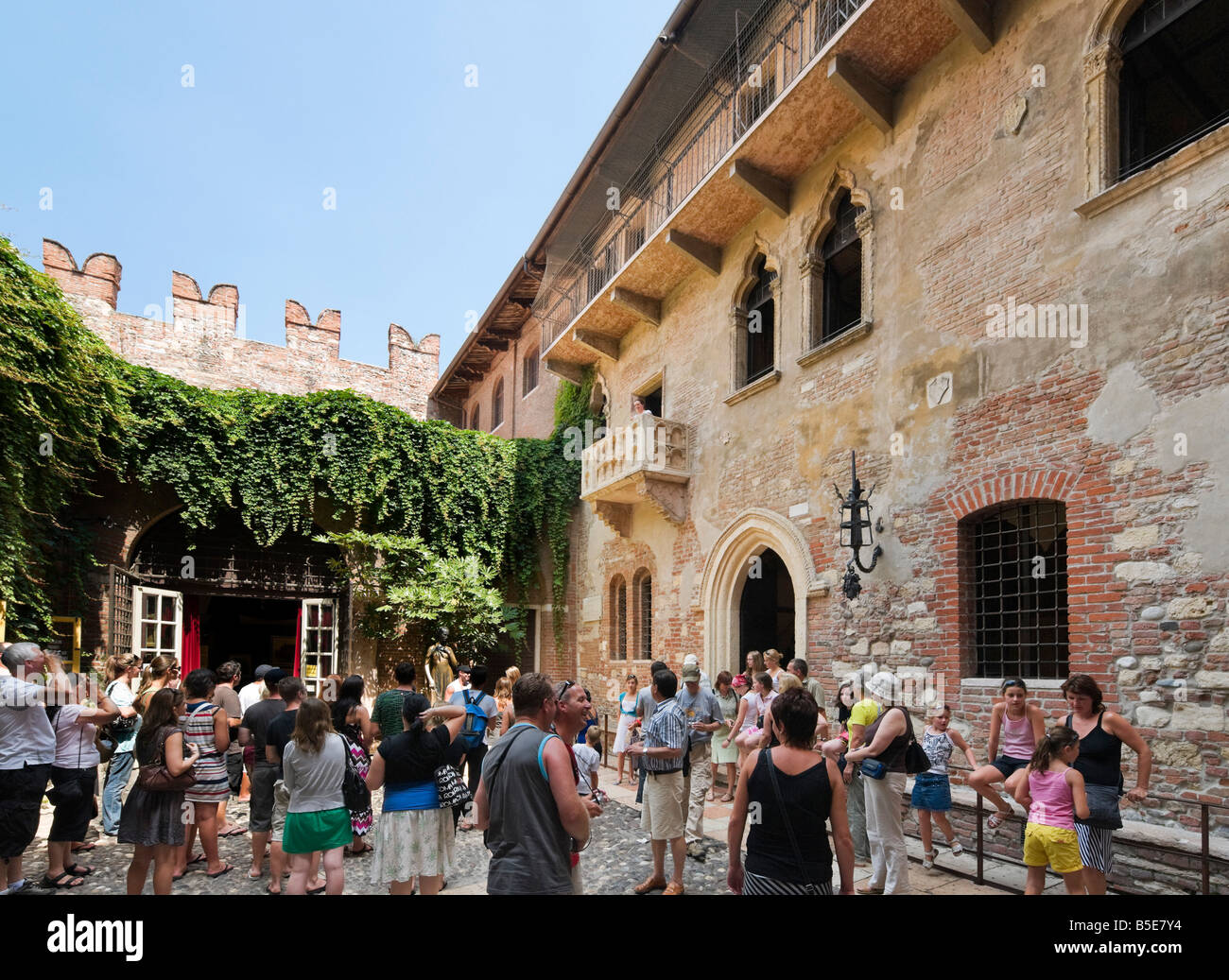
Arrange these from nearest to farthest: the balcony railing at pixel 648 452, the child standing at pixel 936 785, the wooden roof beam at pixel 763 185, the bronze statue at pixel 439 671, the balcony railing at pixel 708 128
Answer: the child standing at pixel 936 785 < the balcony railing at pixel 708 128 < the wooden roof beam at pixel 763 185 < the balcony railing at pixel 648 452 < the bronze statue at pixel 439 671

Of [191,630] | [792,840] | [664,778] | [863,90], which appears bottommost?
[664,778]

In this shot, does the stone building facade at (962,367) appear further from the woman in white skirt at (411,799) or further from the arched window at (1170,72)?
the woman in white skirt at (411,799)

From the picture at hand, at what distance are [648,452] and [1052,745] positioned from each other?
824 cm

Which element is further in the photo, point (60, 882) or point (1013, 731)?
point (60, 882)

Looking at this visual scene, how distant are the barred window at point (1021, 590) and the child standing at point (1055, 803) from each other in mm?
2572

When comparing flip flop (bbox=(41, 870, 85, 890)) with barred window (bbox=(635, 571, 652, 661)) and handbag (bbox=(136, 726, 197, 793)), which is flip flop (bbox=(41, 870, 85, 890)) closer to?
handbag (bbox=(136, 726, 197, 793))

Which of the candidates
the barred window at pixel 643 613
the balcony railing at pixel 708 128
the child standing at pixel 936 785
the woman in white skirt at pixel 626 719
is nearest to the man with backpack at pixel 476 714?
the woman in white skirt at pixel 626 719

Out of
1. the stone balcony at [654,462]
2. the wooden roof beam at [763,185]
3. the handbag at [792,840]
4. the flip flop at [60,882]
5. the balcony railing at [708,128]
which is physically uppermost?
the balcony railing at [708,128]

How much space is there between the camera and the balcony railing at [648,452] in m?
12.4

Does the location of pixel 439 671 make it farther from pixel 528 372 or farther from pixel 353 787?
pixel 353 787

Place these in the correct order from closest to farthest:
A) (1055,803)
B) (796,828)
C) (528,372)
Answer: (796,828)
(1055,803)
(528,372)

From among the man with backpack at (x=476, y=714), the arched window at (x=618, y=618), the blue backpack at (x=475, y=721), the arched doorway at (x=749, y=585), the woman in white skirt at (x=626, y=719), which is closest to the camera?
the man with backpack at (x=476, y=714)

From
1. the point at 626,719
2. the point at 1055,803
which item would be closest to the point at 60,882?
the point at 626,719

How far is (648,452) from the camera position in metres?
12.4
